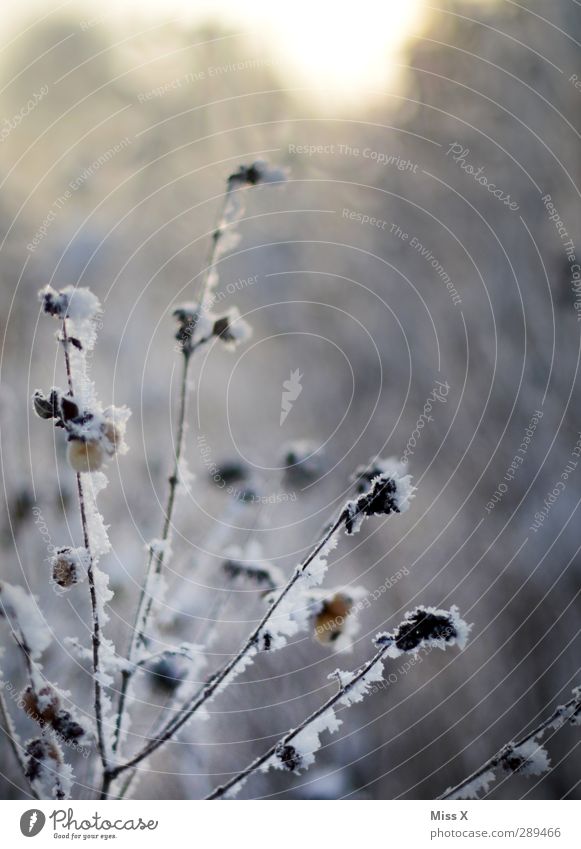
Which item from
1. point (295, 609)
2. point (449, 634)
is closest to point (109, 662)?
point (295, 609)

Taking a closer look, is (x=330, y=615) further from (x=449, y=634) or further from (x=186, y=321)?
(x=186, y=321)

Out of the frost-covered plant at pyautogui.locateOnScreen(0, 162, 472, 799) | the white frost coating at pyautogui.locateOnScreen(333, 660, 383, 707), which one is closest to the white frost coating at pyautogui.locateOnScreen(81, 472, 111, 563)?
the frost-covered plant at pyautogui.locateOnScreen(0, 162, 472, 799)

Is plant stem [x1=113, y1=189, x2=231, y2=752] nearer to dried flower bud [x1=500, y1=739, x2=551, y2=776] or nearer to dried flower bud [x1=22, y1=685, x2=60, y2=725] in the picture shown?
dried flower bud [x1=22, y1=685, x2=60, y2=725]

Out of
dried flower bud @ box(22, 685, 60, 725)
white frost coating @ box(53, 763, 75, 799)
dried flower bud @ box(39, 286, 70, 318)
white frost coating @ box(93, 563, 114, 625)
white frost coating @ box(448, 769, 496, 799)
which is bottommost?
white frost coating @ box(448, 769, 496, 799)

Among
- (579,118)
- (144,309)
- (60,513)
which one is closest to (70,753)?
(60,513)
